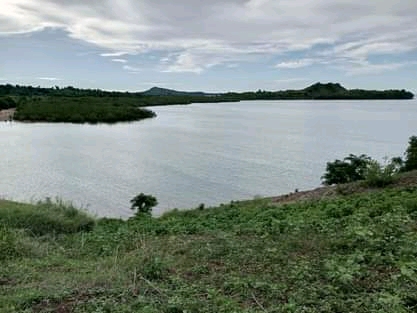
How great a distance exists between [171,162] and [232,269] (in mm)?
27769

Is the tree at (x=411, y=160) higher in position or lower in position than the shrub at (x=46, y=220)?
higher

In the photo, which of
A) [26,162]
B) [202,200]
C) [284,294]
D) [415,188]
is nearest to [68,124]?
[26,162]

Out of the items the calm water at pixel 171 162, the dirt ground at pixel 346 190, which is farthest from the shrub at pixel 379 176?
the calm water at pixel 171 162

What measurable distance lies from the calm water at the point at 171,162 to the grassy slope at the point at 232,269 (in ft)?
39.6

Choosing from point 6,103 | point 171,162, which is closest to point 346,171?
point 171,162

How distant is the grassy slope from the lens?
3.88 metres

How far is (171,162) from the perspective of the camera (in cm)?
3259

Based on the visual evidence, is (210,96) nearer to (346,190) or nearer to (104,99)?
(104,99)

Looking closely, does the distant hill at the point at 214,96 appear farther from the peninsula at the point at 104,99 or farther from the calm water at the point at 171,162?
the calm water at the point at 171,162

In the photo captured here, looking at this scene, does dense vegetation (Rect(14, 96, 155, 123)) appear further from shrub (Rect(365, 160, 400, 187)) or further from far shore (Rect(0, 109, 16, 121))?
shrub (Rect(365, 160, 400, 187))

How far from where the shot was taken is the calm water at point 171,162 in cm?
2292

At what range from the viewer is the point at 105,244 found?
7.29 metres

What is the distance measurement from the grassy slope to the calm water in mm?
12084

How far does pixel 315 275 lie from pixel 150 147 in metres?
36.4
